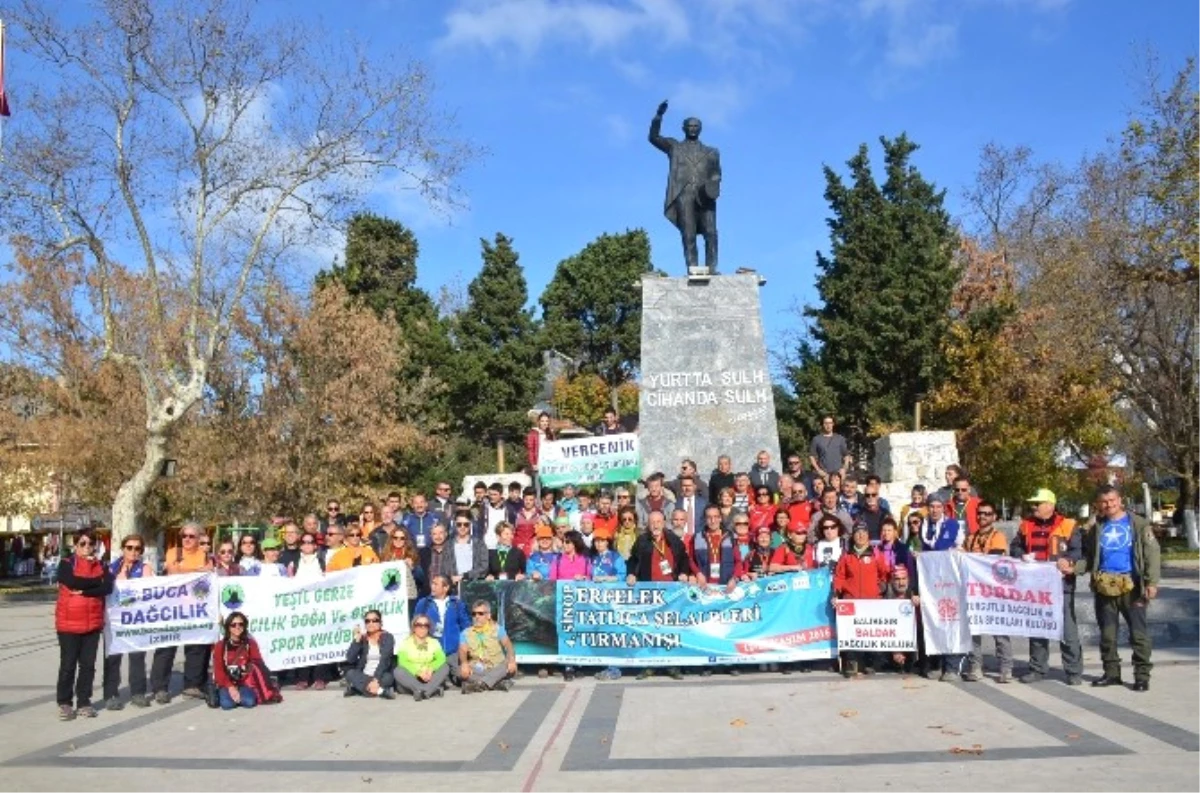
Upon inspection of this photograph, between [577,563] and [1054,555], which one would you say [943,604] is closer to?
[1054,555]

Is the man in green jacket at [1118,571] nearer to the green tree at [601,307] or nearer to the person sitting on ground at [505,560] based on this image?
the person sitting on ground at [505,560]

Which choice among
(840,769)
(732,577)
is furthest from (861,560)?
(840,769)

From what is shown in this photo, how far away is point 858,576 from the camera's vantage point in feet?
34.8

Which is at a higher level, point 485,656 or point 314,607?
point 314,607

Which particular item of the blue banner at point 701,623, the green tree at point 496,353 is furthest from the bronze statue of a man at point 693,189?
the green tree at point 496,353

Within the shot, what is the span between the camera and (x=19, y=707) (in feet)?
34.1

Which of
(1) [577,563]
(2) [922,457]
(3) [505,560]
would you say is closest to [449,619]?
(3) [505,560]

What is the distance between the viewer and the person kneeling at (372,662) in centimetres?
1021

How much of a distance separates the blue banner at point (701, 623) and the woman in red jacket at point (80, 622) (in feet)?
13.8

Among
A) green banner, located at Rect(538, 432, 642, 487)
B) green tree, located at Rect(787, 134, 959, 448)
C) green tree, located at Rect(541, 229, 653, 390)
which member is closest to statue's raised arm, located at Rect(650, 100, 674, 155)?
green banner, located at Rect(538, 432, 642, 487)

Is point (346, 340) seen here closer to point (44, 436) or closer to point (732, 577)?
point (44, 436)

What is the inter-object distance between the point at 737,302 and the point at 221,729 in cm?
1079

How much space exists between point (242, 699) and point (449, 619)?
194cm

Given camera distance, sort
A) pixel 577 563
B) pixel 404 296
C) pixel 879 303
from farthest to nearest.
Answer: pixel 404 296
pixel 879 303
pixel 577 563
